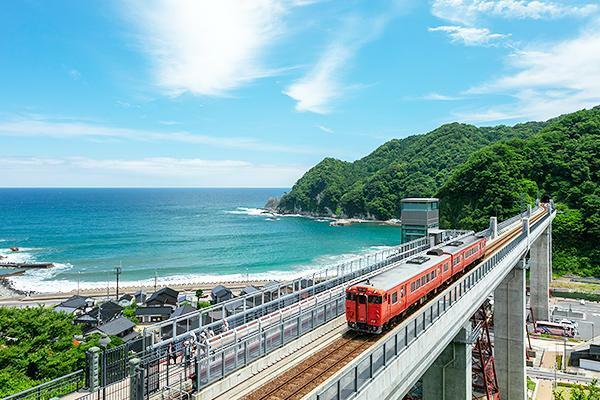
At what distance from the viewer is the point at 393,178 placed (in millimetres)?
134375

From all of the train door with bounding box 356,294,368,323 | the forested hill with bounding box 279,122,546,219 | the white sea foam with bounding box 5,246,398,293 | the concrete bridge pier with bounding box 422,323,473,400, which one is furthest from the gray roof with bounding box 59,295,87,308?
the forested hill with bounding box 279,122,546,219

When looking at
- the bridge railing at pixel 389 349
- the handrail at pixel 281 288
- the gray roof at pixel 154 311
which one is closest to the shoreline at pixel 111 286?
the gray roof at pixel 154 311

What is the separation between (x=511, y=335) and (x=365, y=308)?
1964 centimetres

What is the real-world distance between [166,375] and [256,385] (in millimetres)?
2241

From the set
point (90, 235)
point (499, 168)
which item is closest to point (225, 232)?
point (90, 235)

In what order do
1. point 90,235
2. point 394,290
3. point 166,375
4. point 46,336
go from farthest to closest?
point 90,235
point 46,336
point 394,290
point 166,375

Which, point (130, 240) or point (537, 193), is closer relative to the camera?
point (537, 193)

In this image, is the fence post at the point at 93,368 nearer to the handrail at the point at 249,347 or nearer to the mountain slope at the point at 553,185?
the handrail at the point at 249,347

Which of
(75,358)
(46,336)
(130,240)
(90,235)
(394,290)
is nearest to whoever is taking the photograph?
(394,290)

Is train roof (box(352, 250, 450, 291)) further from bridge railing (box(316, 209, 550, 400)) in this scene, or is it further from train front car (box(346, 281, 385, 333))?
bridge railing (box(316, 209, 550, 400))

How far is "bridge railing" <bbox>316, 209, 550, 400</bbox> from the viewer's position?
25.7ft

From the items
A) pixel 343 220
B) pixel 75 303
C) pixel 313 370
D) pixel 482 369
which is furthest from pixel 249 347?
pixel 343 220

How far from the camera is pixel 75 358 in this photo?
2147 centimetres

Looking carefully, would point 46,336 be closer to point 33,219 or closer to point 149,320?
point 149,320
